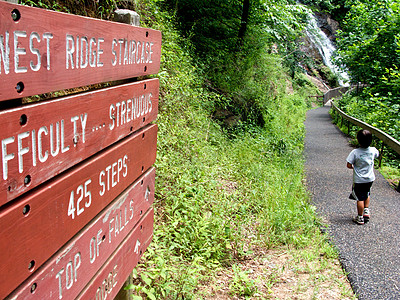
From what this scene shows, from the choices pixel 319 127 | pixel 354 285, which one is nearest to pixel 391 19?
Result: pixel 319 127

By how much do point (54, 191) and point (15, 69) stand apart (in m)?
0.46

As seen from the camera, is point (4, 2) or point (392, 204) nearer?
point (4, 2)

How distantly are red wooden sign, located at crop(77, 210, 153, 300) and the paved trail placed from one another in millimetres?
2878

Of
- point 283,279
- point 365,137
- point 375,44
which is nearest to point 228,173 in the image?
point 365,137

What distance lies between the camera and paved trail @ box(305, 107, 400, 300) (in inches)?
176

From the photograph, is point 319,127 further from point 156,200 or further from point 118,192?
point 118,192

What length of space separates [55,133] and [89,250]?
1.93 feet

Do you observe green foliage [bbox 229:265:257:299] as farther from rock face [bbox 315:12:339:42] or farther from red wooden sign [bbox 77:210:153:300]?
rock face [bbox 315:12:339:42]

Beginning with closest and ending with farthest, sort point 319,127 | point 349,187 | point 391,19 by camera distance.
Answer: point 349,187, point 391,19, point 319,127

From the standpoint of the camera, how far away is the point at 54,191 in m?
1.44

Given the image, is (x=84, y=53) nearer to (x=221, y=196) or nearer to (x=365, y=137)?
(x=221, y=196)

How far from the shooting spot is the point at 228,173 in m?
7.43

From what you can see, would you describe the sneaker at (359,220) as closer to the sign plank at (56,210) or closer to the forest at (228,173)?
the forest at (228,173)

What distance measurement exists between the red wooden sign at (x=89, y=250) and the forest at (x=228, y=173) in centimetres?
54
